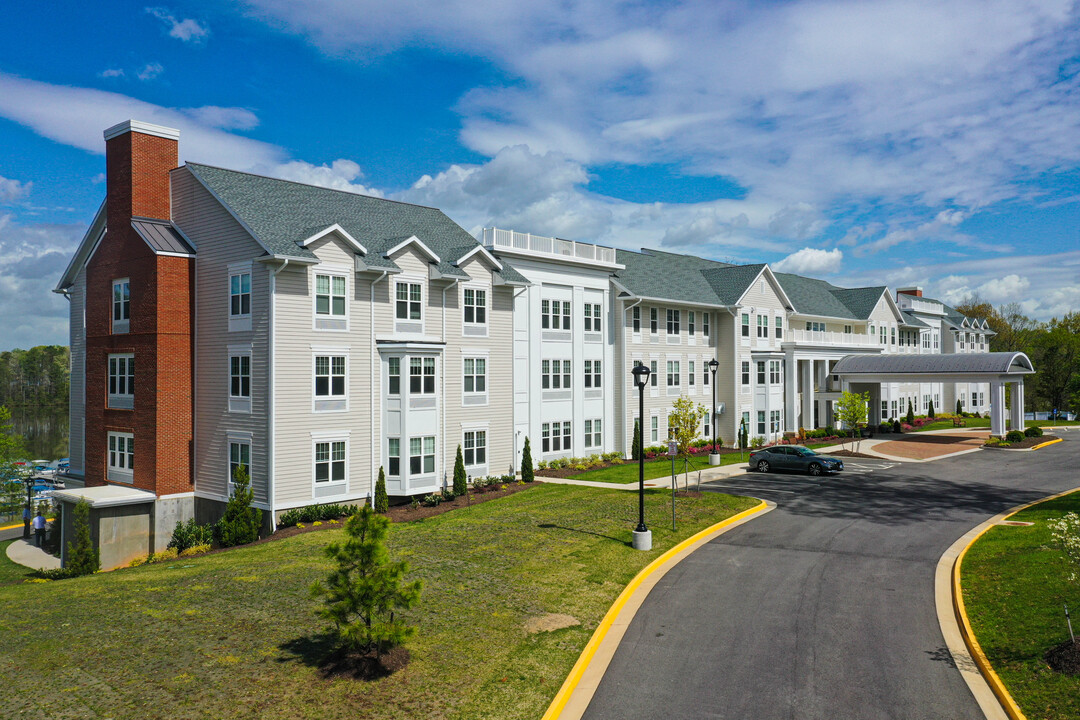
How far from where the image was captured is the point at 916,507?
Result: 87.4 ft

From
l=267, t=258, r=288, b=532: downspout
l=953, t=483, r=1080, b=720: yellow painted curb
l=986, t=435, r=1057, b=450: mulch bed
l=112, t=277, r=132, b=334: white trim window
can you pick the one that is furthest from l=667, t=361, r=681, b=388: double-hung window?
l=112, t=277, r=132, b=334: white trim window

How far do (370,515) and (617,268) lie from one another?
32.2 meters

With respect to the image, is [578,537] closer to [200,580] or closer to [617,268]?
[200,580]

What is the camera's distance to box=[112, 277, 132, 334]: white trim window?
30.1 m

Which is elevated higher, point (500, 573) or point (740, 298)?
point (740, 298)

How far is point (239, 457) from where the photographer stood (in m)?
27.0

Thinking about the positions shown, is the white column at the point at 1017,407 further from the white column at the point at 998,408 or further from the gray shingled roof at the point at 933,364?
the white column at the point at 998,408

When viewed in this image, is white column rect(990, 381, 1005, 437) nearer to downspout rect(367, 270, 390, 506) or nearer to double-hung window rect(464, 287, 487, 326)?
double-hung window rect(464, 287, 487, 326)

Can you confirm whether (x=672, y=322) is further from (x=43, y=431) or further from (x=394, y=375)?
(x=43, y=431)

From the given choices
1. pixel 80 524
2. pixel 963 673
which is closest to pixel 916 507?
pixel 963 673

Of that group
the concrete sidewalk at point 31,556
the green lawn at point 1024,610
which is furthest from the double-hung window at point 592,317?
the concrete sidewalk at point 31,556

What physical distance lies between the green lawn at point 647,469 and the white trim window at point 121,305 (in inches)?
874

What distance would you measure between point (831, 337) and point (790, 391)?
28.8ft

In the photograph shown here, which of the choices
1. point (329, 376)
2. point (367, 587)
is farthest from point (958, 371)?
point (367, 587)
